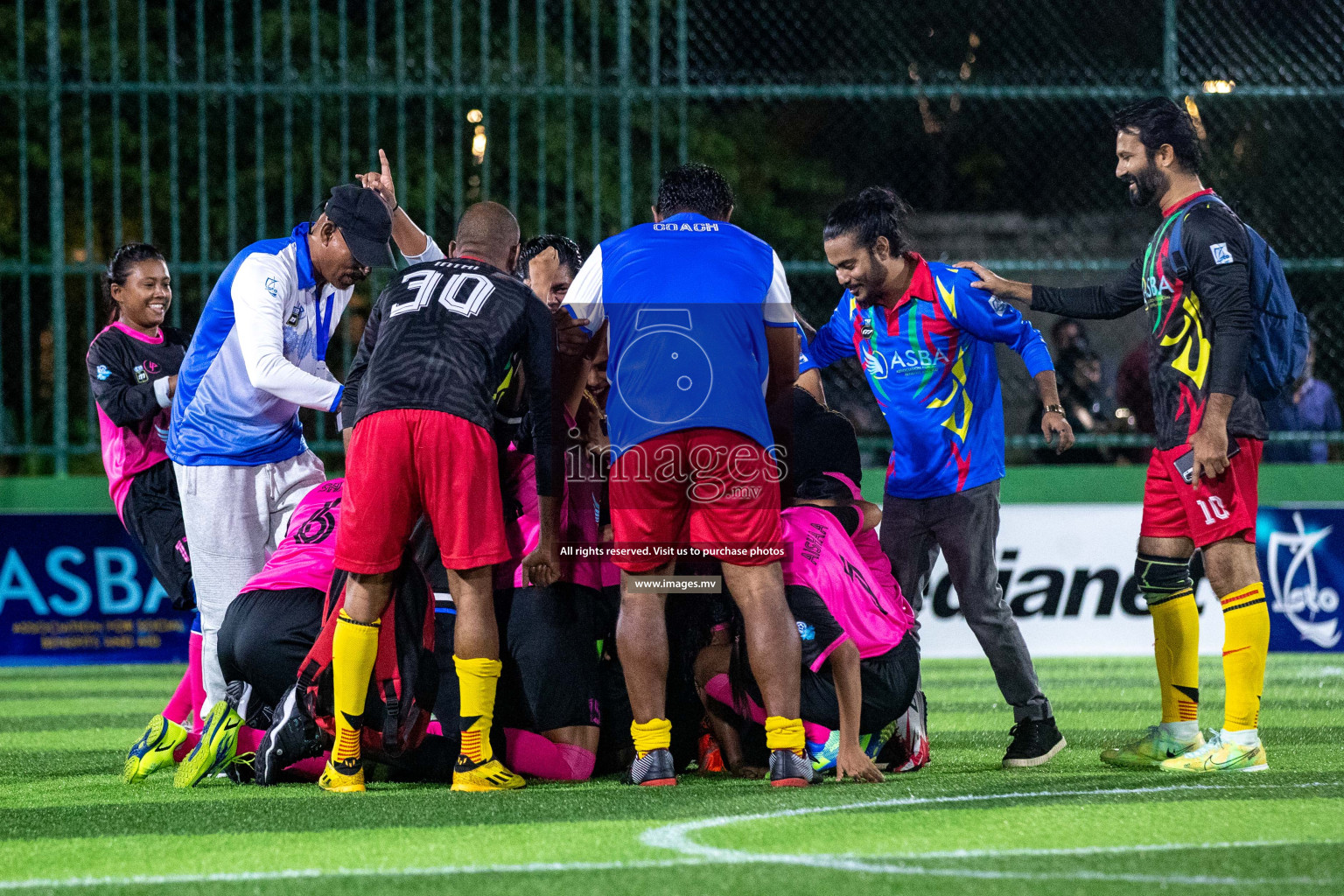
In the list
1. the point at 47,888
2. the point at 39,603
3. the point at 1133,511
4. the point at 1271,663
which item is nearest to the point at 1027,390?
the point at 1133,511

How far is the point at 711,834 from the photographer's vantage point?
3861 mm

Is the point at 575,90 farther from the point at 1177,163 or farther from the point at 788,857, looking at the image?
the point at 788,857

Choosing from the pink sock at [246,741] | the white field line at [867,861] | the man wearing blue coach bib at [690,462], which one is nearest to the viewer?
the white field line at [867,861]

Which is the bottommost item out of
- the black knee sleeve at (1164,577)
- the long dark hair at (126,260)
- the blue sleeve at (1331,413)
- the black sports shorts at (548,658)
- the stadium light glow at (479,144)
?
the black sports shorts at (548,658)

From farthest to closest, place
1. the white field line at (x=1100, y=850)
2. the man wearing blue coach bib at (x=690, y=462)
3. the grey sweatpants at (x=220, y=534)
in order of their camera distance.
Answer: the grey sweatpants at (x=220, y=534)
the man wearing blue coach bib at (x=690, y=462)
the white field line at (x=1100, y=850)

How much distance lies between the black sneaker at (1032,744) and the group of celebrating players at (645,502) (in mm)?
19

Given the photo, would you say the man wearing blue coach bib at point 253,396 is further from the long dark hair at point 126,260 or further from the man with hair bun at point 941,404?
the man with hair bun at point 941,404

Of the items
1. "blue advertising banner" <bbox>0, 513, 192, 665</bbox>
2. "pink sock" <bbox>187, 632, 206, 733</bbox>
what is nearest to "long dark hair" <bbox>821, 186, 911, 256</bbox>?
"pink sock" <bbox>187, 632, 206, 733</bbox>

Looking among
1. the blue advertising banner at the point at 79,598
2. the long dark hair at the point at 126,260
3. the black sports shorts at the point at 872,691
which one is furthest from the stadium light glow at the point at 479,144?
the black sports shorts at the point at 872,691

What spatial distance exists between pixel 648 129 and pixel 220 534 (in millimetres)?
5965

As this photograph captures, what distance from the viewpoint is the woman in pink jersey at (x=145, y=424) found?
6.43 meters

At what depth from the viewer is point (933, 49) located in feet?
37.8

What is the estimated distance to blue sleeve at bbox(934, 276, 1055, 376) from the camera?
5.66 meters

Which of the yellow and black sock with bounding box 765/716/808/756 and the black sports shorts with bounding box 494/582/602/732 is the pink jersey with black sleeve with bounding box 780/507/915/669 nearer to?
the yellow and black sock with bounding box 765/716/808/756
